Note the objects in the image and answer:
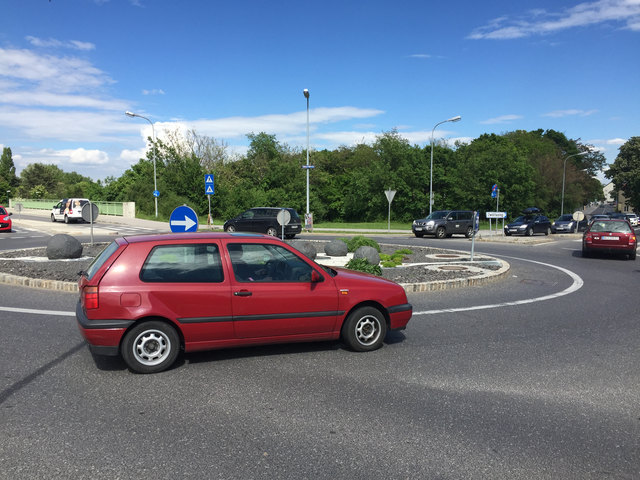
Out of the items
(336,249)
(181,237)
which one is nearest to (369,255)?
(336,249)

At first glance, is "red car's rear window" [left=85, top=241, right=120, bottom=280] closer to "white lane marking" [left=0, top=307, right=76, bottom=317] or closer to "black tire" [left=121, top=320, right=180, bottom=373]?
"black tire" [left=121, top=320, right=180, bottom=373]

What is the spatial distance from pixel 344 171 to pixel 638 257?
5310 centimetres

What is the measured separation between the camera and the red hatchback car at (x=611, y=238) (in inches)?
675

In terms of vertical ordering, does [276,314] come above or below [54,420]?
above

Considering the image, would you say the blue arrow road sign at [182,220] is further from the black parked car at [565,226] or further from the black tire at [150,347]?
the black parked car at [565,226]

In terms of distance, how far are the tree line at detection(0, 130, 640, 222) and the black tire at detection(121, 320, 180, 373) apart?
43.1 meters

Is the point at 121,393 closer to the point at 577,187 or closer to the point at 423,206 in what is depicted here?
the point at 423,206

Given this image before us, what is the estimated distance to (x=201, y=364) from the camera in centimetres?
528

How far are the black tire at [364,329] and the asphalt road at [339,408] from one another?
155 millimetres

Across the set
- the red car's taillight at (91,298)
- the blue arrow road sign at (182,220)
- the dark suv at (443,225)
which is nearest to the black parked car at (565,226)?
the dark suv at (443,225)

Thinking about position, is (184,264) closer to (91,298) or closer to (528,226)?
(91,298)

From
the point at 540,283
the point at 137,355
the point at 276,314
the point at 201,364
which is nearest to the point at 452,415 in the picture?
the point at 276,314

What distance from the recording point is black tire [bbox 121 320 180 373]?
4.90 meters

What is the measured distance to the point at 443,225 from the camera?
2894cm
